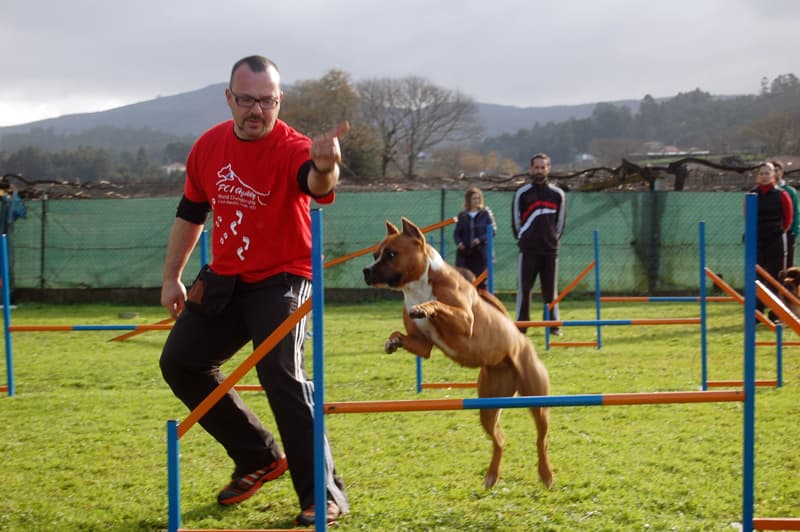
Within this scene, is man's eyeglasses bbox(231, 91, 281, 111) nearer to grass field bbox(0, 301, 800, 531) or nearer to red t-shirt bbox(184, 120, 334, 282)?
red t-shirt bbox(184, 120, 334, 282)

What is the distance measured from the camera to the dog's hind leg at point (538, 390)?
407cm

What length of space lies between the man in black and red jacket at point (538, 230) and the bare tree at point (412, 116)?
2111 centimetres

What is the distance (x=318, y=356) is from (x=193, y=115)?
513 ft

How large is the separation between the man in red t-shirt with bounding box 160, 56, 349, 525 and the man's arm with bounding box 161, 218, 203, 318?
169mm

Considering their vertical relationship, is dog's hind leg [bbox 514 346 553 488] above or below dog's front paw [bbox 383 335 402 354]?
below

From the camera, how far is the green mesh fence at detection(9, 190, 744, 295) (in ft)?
47.2

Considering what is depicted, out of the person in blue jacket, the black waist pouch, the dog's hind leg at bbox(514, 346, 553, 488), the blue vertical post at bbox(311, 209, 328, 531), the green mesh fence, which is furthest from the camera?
the green mesh fence

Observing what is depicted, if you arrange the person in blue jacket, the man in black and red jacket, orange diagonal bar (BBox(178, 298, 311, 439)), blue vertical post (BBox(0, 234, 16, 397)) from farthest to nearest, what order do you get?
the person in blue jacket, the man in black and red jacket, blue vertical post (BBox(0, 234, 16, 397)), orange diagonal bar (BBox(178, 298, 311, 439))

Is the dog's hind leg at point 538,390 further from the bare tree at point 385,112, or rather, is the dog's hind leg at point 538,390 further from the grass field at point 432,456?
the bare tree at point 385,112

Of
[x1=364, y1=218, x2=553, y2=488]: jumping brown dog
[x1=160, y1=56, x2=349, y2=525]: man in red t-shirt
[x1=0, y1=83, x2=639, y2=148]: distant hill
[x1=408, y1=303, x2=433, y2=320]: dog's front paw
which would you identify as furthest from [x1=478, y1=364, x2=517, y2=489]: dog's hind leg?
[x1=0, y1=83, x2=639, y2=148]: distant hill

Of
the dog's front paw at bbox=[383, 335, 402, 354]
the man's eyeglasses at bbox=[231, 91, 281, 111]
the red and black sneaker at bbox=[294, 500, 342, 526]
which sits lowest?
the red and black sneaker at bbox=[294, 500, 342, 526]

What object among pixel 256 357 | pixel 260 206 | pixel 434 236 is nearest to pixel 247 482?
pixel 256 357

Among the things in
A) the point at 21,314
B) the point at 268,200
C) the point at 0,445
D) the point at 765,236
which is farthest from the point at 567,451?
the point at 21,314

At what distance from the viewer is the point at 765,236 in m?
9.80
